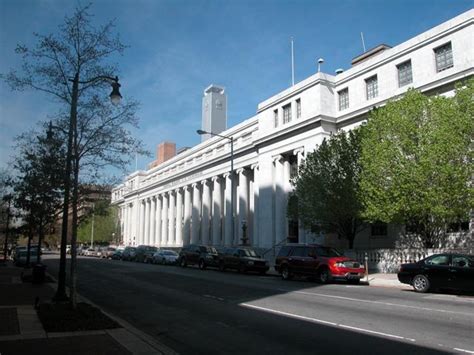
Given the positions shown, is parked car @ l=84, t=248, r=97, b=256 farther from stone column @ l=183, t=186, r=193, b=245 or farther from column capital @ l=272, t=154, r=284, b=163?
column capital @ l=272, t=154, r=284, b=163

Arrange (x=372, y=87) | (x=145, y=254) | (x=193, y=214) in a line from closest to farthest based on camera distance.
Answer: (x=372, y=87)
(x=145, y=254)
(x=193, y=214)

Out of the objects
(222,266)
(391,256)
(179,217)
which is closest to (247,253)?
(222,266)

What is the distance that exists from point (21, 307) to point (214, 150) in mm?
49815

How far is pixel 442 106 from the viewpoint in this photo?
23562 millimetres

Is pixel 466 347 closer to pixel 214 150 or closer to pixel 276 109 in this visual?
pixel 276 109

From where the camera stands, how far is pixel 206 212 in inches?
2499

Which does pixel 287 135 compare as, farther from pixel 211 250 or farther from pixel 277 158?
pixel 211 250

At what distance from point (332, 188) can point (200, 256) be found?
486 inches

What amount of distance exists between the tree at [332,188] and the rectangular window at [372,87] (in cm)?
669

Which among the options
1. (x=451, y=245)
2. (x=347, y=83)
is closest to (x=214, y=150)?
(x=347, y=83)

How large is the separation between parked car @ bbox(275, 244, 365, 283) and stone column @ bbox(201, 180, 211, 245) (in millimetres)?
38629

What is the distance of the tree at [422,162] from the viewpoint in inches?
879

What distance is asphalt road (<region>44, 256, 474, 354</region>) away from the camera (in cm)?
802

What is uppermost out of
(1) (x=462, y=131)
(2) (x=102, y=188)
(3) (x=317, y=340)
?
(1) (x=462, y=131)
